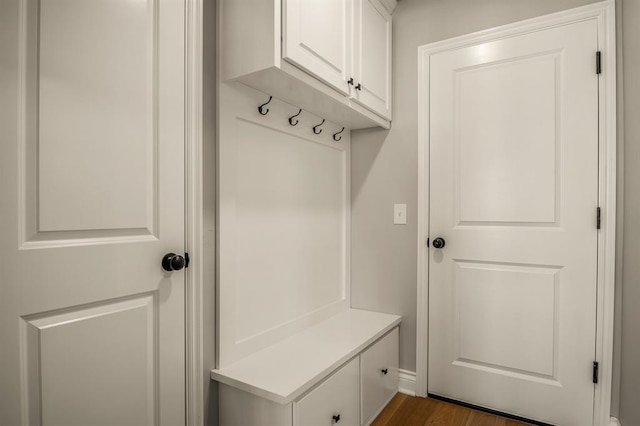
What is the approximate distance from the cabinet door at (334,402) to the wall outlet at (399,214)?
85 cm

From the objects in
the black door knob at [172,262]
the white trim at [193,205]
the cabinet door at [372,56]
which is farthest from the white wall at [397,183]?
the black door knob at [172,262]

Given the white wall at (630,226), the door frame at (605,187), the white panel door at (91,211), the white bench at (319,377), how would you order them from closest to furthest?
the white panel door at (91,211) → the white bench at (319,377) → the white wall at (630,226) → the door frame at (605,187)

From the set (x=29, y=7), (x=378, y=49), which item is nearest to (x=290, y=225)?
(x=378, y=49)

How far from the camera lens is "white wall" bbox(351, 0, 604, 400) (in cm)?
211

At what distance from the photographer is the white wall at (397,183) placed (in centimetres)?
211

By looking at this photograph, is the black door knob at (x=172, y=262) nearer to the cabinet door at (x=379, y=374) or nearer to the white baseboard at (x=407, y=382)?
the cabinet door at (x=379, y=374)

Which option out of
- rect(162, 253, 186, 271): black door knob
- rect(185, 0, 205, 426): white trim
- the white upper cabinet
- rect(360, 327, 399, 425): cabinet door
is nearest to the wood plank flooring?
rect(360, 327, 399, 425): cabinet door

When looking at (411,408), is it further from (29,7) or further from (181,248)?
(29,7)

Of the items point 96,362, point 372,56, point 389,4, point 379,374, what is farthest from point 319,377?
point 389,4

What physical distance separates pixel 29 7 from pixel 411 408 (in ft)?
7.50

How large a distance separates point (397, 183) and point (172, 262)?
1.43m

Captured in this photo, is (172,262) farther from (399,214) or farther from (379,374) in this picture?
(399,214)

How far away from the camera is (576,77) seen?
174 cm

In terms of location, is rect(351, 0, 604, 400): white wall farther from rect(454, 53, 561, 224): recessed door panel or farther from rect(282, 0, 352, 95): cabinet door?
rect(282, 0, 352, 95): cabinet door
